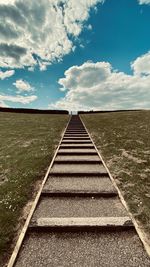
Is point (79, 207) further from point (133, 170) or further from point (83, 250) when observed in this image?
point (133, 170)

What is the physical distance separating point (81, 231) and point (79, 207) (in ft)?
2.99

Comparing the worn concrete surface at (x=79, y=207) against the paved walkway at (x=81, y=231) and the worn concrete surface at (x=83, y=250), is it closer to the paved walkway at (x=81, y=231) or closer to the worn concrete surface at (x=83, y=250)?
the paved walkway at (x=81, y=231)

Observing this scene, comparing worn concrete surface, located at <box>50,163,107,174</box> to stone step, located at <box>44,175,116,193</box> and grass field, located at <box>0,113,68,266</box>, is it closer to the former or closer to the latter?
stone step, located at <box>44,175,116,193</box>

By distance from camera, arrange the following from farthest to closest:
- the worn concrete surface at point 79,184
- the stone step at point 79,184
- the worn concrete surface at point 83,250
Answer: the worn concrete surface at point 79,184, the stone step at point 79,184, the worn concrete surface at point 83,250

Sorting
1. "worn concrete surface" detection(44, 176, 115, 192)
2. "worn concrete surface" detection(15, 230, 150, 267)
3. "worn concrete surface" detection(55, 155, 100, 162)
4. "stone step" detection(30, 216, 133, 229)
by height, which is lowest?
"worn concrete surface" detection(55, 155, 100, 162)

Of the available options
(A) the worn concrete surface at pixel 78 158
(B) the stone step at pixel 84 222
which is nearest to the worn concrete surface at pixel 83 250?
(B) the stone step at pixel 84 222

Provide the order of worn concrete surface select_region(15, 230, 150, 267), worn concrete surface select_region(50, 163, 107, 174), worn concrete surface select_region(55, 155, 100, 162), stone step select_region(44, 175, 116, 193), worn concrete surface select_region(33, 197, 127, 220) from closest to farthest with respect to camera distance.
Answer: worn concrete surface select_region(15, 230, 150, 267), worn concrete surface select_region(33, 197, 127, 220), stone step select_region(44, 175, 116, 193), worn concrete surface select_region(50, 163, 107, 174), worn concrete surface select_region(55, 155, 100, 162)

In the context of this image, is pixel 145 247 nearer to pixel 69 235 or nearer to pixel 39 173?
pixel 69 235

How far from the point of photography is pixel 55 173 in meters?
7.50

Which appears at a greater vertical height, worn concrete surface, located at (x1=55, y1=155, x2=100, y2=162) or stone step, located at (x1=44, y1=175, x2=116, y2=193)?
stone step, located at (x1=44, y1=175, x2=116, y2=193)

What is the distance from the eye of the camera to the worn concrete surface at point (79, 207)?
4983mm

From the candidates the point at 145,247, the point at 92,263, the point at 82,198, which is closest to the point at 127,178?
the point at 82,198

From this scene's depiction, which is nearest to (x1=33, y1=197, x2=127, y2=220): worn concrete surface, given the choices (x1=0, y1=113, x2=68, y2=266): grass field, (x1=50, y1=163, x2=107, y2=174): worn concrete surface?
(x1=0, y1=113, x2=68, y2=266): grass field

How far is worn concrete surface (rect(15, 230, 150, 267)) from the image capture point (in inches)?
140
